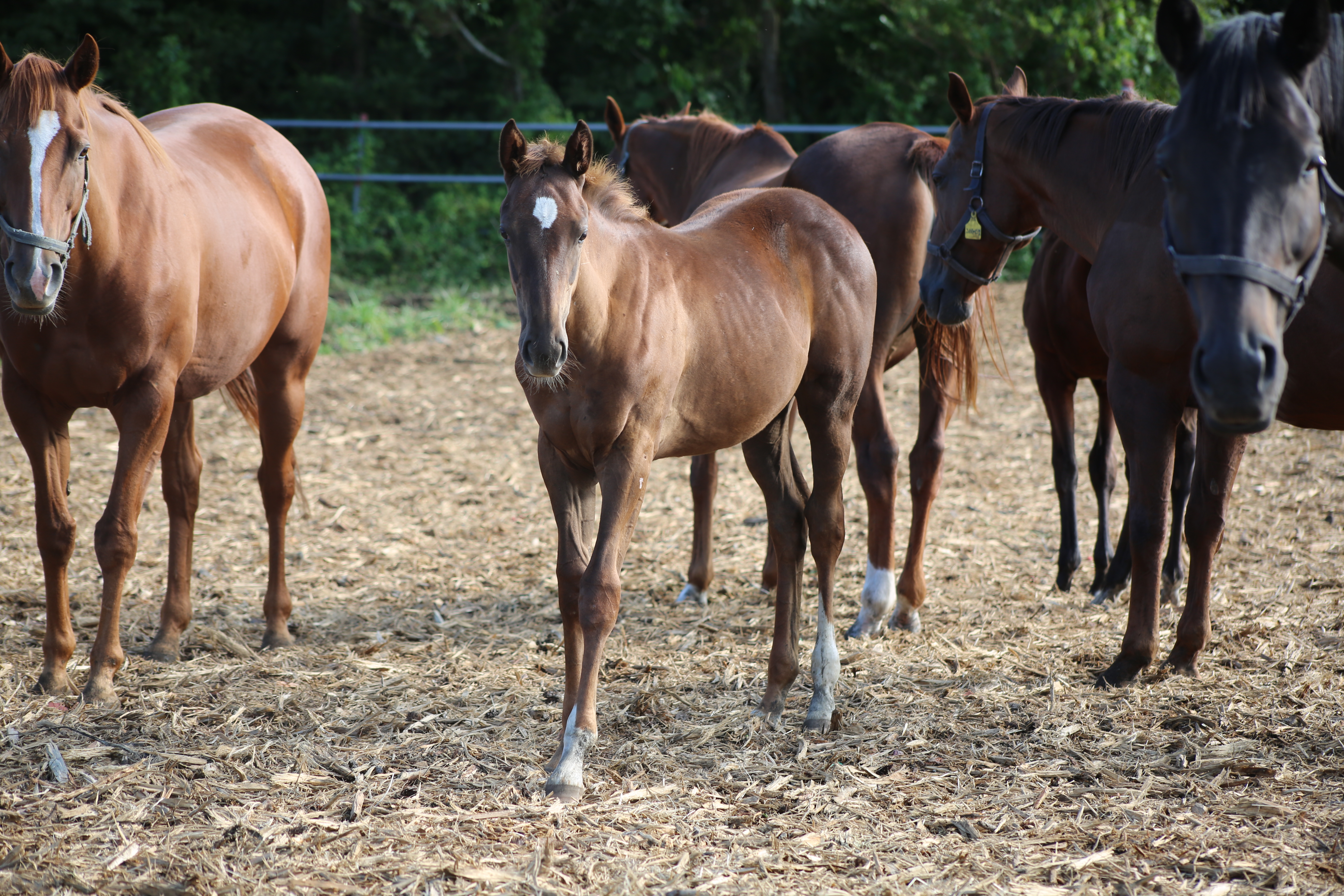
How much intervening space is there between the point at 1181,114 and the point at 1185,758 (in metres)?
1.95

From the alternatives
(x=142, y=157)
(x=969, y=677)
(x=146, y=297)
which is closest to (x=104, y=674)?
(x=146, y=297)

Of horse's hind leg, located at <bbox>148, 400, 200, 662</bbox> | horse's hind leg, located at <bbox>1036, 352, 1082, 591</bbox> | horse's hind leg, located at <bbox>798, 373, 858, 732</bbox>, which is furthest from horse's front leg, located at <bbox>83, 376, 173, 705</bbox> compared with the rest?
horse's hind leg, located at <bbox>1036, 352, 1082, 591</bbox>

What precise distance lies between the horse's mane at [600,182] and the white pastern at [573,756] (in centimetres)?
147

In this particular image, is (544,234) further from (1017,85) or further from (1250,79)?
(1017,85)

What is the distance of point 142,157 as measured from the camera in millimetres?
3527

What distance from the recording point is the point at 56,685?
3.54 m

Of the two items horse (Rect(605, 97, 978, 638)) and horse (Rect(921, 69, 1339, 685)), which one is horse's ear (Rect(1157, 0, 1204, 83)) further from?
horse (Rect(605, 97, 978, 638))

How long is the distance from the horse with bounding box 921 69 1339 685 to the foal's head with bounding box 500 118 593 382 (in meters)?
1.83

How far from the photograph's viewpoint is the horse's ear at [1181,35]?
2061 mm

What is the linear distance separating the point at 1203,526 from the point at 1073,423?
4.56ft

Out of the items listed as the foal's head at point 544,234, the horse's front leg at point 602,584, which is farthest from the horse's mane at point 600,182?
the horse's front leg at point 602,584

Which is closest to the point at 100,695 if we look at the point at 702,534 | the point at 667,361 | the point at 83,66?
the point at 83,66

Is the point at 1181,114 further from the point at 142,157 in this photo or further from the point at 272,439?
the point at 272,439

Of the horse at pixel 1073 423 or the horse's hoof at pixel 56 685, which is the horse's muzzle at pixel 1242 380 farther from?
the horse's hoof at pixel 56 685
